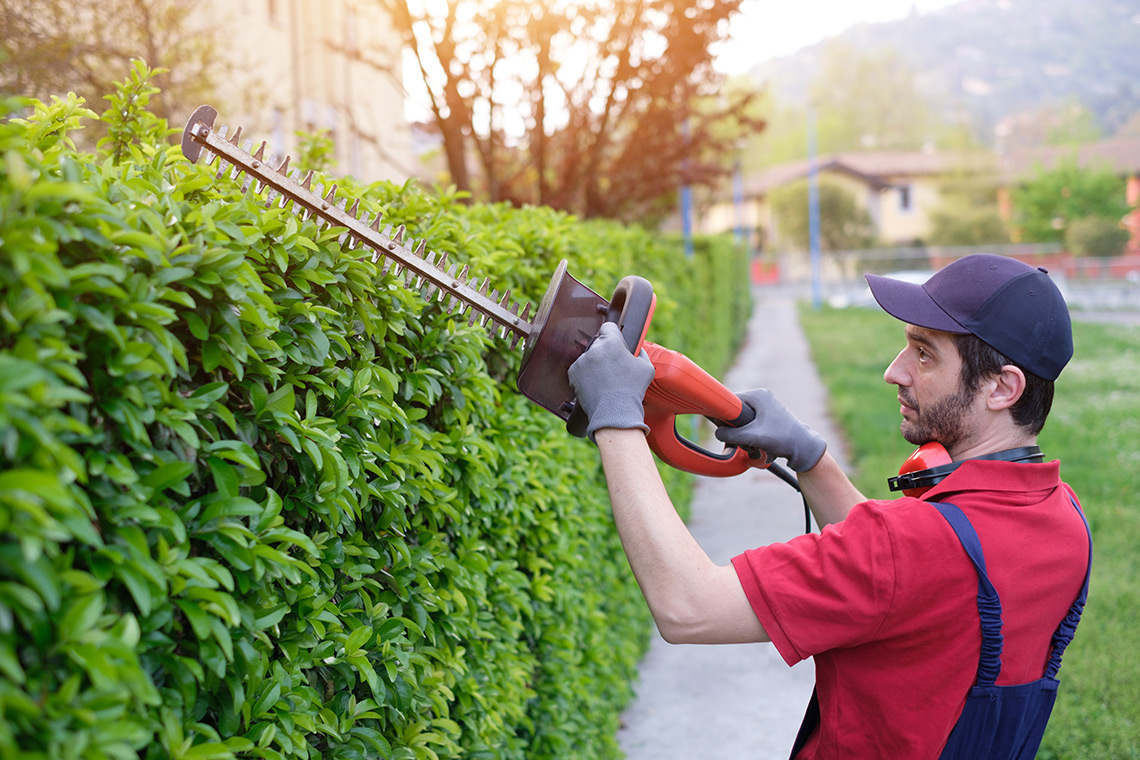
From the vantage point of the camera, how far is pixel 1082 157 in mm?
56969

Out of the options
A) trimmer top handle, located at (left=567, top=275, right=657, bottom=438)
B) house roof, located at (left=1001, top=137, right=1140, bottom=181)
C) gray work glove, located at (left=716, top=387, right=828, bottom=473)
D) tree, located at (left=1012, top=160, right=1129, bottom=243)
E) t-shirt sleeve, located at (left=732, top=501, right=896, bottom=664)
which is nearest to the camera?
t-shirt sleeve, located at (left=732, top=501, right=896, bottom=664)

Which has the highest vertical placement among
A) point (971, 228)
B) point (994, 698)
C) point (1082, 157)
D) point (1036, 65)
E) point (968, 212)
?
point (1036, 65)

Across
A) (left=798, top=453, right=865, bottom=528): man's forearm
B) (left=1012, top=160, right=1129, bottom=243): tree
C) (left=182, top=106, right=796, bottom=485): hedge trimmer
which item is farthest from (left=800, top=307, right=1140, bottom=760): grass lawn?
(left=1012, top=160, right=1129, bottom=243): tree

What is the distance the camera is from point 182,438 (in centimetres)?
A: 123

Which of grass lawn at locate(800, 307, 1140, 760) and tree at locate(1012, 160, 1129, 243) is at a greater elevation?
tree at locate(1012, 160, 1129, 243)

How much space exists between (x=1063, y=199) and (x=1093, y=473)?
44975mm

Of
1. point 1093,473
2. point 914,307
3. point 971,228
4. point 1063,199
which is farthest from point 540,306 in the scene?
point 971,228

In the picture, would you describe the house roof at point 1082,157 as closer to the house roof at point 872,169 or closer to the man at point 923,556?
the house roof at point 872,169

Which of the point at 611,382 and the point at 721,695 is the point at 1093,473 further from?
the point at 611,382

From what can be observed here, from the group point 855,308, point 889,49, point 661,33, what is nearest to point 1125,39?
point 889,49

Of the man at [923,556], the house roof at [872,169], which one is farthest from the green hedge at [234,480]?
the house roof at [872,169]

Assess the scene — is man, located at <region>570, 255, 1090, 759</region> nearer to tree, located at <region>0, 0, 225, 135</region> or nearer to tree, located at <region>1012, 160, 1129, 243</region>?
tree, located at <region>0, 0, 225, 135</region>

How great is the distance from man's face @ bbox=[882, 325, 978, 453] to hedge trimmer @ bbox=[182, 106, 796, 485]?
18.3 inches

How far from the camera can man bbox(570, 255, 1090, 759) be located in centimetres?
175
